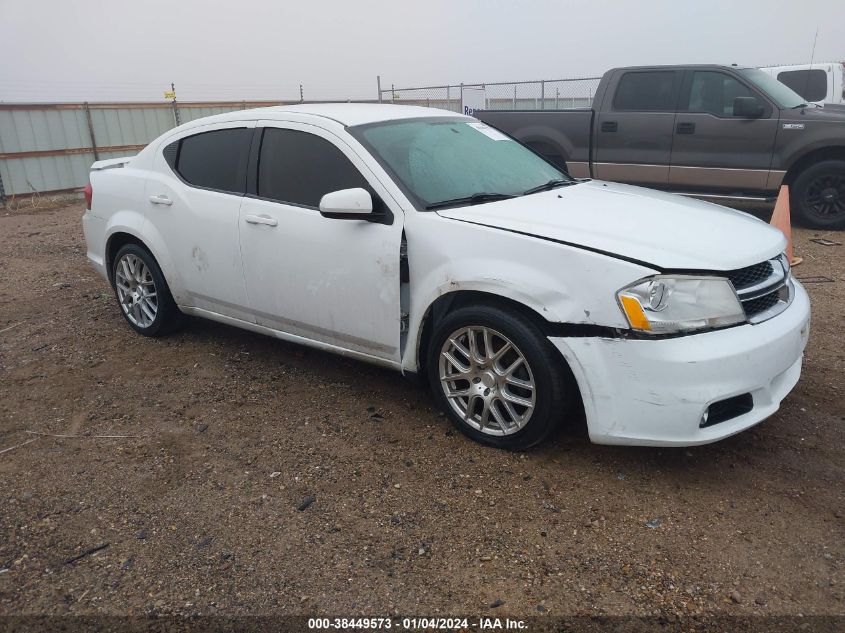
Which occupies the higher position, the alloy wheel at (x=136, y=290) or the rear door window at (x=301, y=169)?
the rear door window at (x=301, y=169)

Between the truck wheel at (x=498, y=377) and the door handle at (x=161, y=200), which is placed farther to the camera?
the door handle at (x=161, y=200)

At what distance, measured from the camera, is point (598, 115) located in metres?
8.92

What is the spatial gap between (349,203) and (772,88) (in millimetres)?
7024

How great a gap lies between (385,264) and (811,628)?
231 cm

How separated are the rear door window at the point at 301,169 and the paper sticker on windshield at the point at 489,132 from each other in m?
1.05

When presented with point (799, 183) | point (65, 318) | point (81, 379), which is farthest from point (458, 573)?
point (799, 183)

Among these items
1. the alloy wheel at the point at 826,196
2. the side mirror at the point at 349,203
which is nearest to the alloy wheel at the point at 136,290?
the side mirror at the point at 349,203

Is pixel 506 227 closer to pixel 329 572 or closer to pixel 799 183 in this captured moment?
pixel 329 572

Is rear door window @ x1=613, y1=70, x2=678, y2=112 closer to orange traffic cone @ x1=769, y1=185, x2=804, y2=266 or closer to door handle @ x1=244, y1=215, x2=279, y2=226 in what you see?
orange traffic cone @ x1=769, y1=185, x2=804, y2=266

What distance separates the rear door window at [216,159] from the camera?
425 centimetres

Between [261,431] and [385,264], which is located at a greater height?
[385,264]


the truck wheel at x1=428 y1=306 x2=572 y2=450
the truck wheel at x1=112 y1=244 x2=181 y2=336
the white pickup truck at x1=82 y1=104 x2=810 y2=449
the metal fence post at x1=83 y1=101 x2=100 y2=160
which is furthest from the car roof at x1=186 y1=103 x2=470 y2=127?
the metal fence post at x1=83 y1=101 x2=100 y2=160

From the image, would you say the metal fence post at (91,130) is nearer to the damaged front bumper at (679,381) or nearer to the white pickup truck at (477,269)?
the white pickup truck at (477,269)

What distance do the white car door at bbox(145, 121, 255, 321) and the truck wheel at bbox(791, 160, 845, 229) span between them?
6722 millimetres
